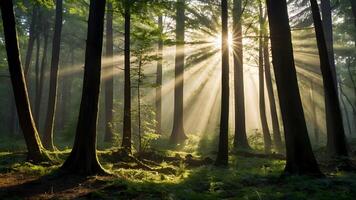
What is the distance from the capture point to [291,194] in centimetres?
851

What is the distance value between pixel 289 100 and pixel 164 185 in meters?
4.44

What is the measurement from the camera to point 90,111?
11211 mm

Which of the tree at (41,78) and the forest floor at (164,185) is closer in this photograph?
the forest floor at (164,185)

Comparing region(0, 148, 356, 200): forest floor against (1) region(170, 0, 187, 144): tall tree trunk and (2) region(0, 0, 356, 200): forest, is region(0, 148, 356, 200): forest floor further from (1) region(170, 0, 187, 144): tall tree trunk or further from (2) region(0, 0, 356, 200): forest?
(1) region(170, 0, 187, 144): tall tree trunk

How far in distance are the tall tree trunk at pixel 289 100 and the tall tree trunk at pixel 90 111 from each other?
17.5 ft

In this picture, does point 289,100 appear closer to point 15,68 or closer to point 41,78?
point 15,68

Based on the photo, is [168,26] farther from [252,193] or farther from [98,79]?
[252,193]

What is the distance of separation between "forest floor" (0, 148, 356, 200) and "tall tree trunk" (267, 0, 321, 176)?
2.25 ft

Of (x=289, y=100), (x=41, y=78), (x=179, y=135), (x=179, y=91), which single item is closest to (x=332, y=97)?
(x=289, y=100)

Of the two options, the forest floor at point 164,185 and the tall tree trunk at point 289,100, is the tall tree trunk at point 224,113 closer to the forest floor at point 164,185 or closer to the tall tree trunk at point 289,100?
the forest floor at point 164,185

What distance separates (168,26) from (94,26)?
15.4 m

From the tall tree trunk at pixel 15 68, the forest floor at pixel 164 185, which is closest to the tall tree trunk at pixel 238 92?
the forest floor at pixel 164 185

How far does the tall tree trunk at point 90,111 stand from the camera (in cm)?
1102

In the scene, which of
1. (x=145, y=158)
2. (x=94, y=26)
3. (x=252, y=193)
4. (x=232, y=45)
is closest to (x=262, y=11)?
(x=232, y=45)
